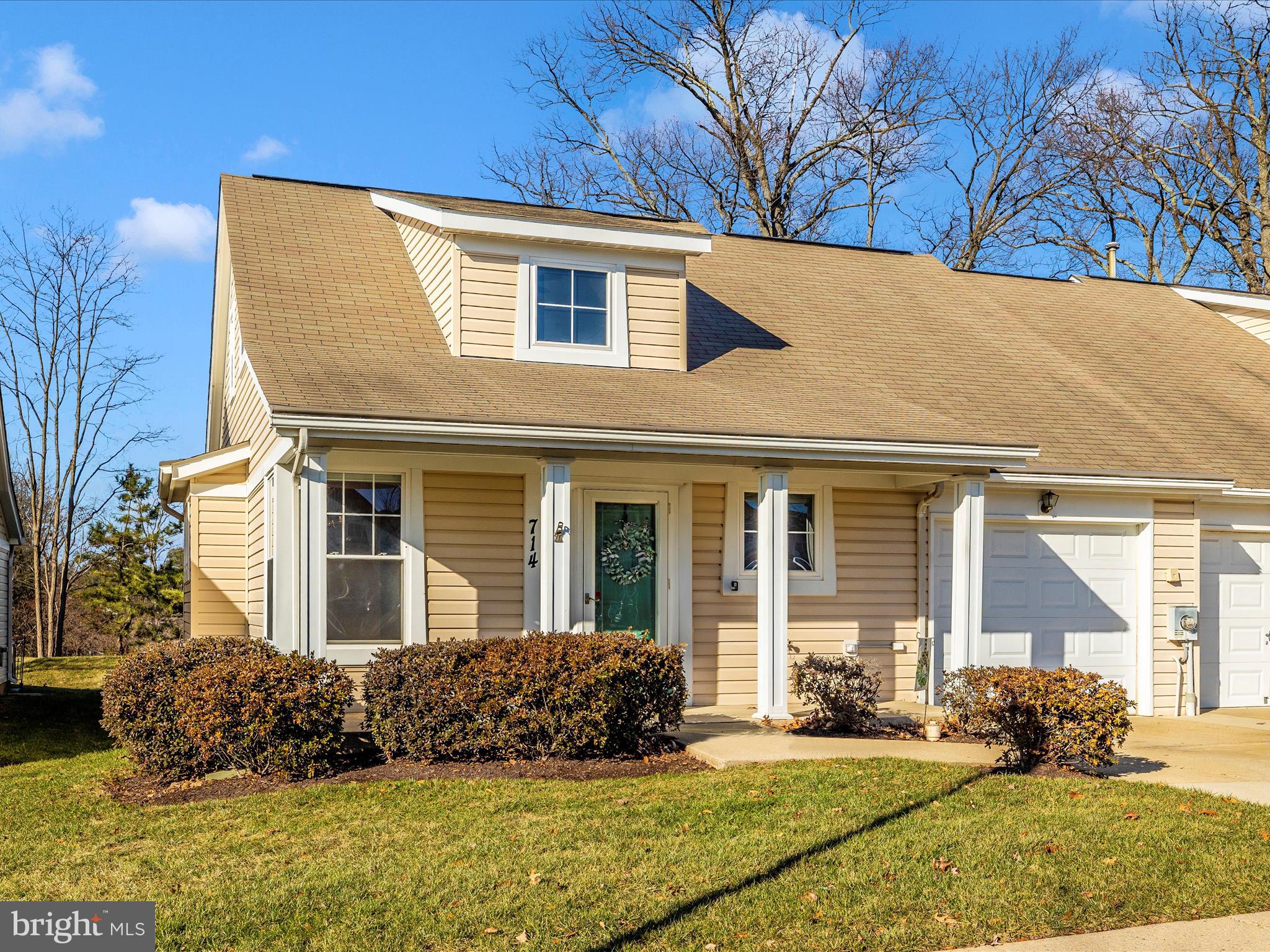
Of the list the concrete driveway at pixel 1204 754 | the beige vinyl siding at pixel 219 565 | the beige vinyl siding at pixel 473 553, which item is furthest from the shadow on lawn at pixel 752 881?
the beige vinyl siding at pixel 219 565

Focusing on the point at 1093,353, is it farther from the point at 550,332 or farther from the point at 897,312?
the point at 550,332

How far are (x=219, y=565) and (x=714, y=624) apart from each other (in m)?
5.68

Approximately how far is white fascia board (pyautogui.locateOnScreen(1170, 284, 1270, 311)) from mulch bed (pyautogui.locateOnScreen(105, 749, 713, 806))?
564 inches

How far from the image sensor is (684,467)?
11703mm

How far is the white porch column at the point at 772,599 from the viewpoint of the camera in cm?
1084

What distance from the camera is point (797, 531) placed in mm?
12539

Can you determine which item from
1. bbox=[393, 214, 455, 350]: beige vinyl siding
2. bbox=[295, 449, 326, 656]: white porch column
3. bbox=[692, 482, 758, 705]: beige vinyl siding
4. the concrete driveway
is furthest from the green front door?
the concrete driveway

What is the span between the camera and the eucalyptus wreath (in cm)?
Answer: 1198

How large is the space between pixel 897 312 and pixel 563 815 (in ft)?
34.3

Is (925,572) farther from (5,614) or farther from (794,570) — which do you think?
(5,614)

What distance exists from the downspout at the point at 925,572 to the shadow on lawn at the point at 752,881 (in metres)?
5.13

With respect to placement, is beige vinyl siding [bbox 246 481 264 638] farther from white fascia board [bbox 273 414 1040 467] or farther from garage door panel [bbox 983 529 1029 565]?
garage door panel [bbox 983 529 1029 565]

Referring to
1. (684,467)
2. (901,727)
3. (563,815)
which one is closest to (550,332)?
(684,467)

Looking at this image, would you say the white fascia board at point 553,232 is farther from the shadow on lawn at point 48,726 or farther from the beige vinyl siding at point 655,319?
the shadow on lawn at point 48,726
